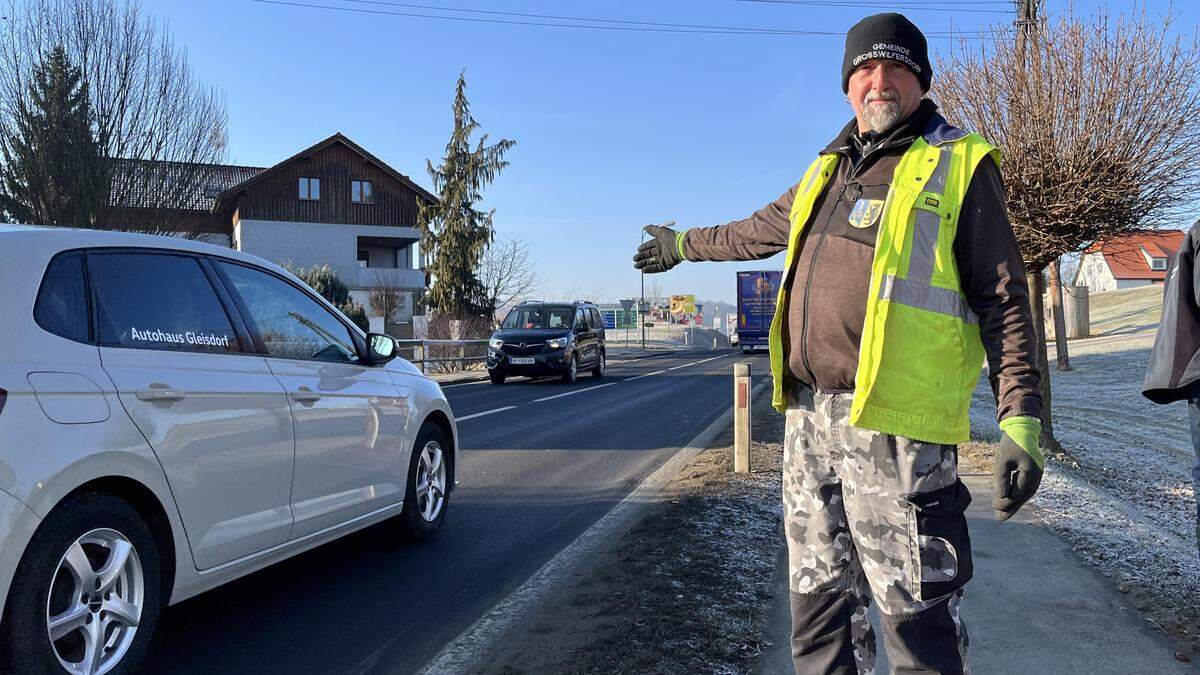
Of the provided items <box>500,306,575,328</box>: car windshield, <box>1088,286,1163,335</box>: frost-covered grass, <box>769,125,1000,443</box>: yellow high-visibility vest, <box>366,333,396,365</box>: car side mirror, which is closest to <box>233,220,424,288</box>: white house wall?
<box>500,306,575,328</box>: car windshield

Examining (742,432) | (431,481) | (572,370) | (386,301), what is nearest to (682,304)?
(386,301)

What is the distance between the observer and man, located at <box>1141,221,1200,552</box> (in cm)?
277

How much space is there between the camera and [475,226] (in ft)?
102

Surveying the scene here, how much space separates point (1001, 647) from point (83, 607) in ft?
11.1

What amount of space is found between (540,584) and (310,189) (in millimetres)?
42568

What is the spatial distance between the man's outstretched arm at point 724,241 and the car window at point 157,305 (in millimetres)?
1818

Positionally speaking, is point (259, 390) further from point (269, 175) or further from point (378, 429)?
point (269, 175)

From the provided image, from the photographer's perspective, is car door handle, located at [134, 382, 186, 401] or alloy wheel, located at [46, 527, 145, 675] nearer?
alloy wheel, located at [46, 527, 145, 675]

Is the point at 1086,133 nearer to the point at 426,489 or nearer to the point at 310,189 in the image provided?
the point at 426,489

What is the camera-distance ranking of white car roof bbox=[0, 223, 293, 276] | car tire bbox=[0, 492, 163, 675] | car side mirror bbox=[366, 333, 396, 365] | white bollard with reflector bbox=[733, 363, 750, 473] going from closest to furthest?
car tire bbox=[0, 492, 163, 675]
white car roof bbox=[0, 223, 293, 276]
car side mirror bbox=[366, 333, 396, 365]
white bollard with reflector bbox=[733, 363, 750, 473]

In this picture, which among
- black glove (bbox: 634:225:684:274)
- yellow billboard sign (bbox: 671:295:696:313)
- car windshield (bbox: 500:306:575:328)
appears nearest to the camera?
black glove (bbox: 634:225:684:274)

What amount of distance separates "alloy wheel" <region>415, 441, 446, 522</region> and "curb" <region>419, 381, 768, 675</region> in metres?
0.89

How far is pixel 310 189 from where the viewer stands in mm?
43406

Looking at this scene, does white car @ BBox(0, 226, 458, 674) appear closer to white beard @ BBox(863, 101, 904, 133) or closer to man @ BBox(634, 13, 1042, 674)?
man @ BBox(634, 13, 1042, 674)
